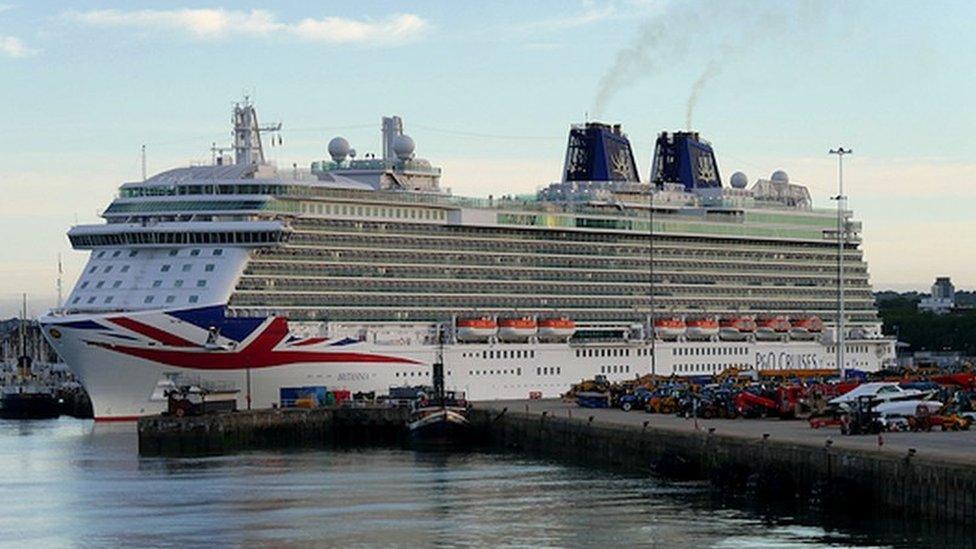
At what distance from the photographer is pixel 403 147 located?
328 feet

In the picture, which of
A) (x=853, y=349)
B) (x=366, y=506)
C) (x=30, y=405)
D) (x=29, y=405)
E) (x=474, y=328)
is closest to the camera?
(x=366, y=506)

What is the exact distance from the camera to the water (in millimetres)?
50656

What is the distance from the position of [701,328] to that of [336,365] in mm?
28903

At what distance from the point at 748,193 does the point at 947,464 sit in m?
73.6

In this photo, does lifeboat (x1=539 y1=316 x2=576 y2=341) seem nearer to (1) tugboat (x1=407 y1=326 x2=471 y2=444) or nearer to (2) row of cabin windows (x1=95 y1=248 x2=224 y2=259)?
(1) tugboat (x1=407 y1=326 x2=471 y2=444)

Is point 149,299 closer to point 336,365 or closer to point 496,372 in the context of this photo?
point 336,365

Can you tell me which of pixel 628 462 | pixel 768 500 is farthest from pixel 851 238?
pixel 768 500

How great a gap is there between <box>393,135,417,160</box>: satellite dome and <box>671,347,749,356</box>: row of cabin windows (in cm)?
1972

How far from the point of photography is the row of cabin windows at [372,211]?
9169 cm

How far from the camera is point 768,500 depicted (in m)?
57.6

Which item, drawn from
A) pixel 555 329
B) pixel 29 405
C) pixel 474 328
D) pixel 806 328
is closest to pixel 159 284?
pixel 474 328

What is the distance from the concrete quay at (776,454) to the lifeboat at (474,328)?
10.8 metres

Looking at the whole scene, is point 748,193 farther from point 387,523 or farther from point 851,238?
point 387,523

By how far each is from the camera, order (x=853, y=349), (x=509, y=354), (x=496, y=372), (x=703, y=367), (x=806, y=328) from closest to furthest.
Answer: (x=496, y=372) < (x=509, y=354) < (x=703, y=367) < (x=806, y=328) < (x=853, y=349)
